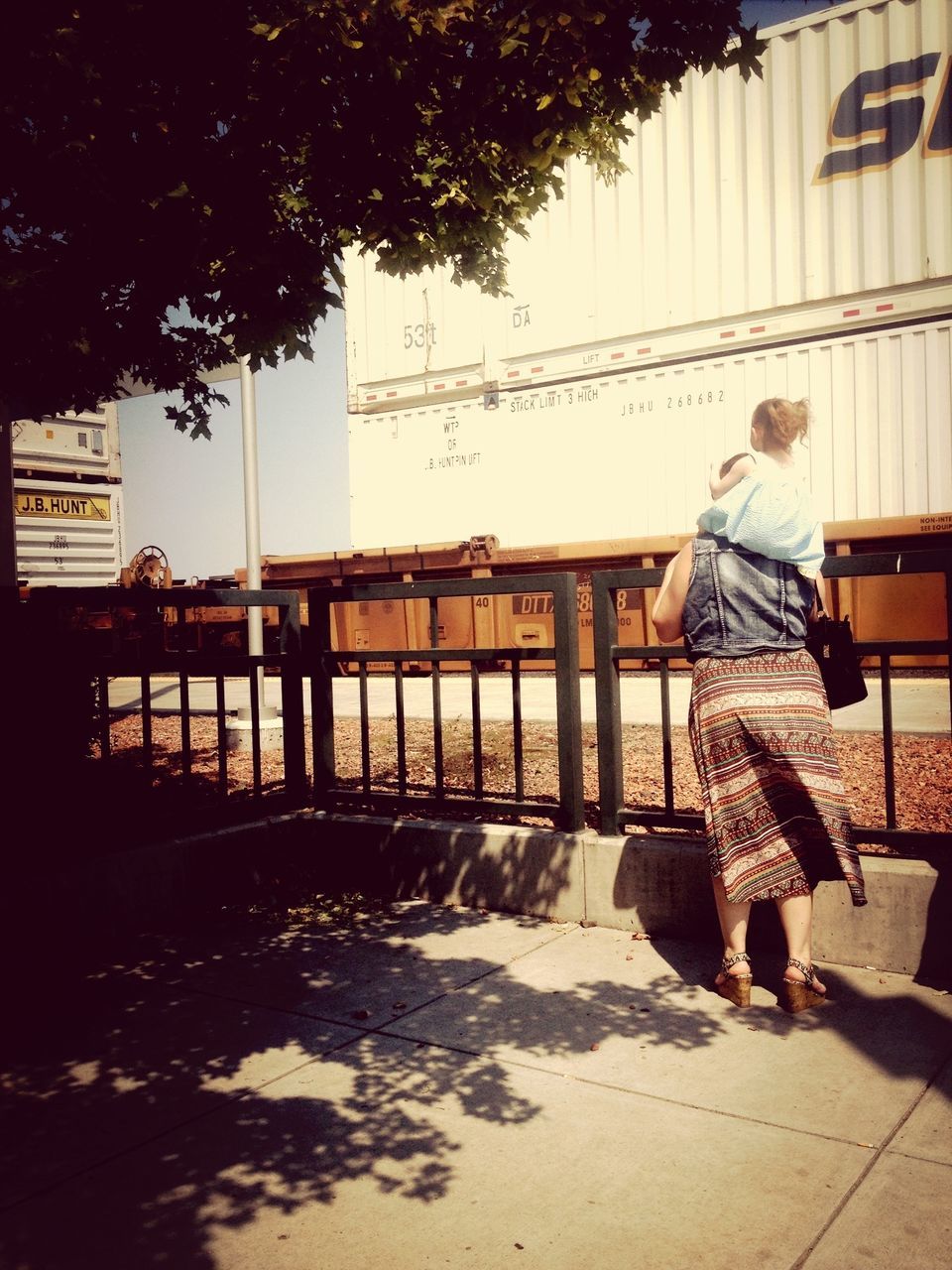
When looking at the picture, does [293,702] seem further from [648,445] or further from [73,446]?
[73,446]

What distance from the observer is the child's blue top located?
9.82 feet

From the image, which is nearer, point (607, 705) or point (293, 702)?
point (607, 705)

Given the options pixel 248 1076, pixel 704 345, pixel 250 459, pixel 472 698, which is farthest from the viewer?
pixel 704 345

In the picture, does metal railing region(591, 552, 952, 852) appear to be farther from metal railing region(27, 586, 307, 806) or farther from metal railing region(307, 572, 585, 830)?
metal railing region(27, 586, 307, 806)

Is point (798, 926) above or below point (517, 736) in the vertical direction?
below

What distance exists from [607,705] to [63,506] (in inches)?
530

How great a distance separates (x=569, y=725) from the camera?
3982mm

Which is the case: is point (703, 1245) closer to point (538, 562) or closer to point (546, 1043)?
point (546, 1043)

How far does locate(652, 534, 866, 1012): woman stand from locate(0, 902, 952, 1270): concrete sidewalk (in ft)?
0.99

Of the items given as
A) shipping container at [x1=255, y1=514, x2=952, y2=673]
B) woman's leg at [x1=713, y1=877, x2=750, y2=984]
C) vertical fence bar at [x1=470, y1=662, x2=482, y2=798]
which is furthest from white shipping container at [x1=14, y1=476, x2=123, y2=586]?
woman's leg at [x1=713, y1=877, x2=750, y2=984]

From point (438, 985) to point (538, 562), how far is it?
30.6 feet

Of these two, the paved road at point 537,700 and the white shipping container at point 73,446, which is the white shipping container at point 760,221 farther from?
the white shipping container at point 73,446

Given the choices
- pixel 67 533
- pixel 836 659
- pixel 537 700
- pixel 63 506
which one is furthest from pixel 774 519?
pixel 67 533

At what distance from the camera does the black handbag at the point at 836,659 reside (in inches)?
123
